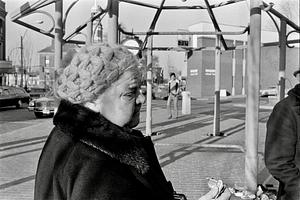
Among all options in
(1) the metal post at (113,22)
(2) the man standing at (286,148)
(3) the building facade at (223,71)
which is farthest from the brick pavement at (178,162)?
(3) the building facade at (223,71)

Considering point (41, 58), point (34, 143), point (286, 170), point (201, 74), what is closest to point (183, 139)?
point (34, 143)

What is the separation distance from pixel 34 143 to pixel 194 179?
5.39 metres

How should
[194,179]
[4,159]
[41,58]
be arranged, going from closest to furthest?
[194,179] < [4,159] < [41,58]

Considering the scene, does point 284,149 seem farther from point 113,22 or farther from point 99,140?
point 113,22

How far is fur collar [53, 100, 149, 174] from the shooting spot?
1.61 m

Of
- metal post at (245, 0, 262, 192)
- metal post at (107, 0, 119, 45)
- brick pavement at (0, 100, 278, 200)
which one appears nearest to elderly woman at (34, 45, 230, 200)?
metal post at (107, 0, 119, 45)

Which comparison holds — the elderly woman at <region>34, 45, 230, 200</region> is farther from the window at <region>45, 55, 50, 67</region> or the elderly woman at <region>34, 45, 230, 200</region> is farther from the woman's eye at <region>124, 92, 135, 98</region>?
the window at <region>45, 55, 50, 67</region>

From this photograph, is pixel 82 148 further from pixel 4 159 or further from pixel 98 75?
pixel 4 159

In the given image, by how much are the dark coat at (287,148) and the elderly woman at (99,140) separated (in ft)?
3.29

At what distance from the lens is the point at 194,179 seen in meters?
6.46

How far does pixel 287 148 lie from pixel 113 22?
9.57 ft

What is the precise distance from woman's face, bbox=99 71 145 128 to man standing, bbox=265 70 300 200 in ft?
4.22

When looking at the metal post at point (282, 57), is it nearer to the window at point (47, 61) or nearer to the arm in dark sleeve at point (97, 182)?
the arm in dark sleeve at point (97, 182)

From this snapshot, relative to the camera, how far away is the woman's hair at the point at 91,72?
174 cm
